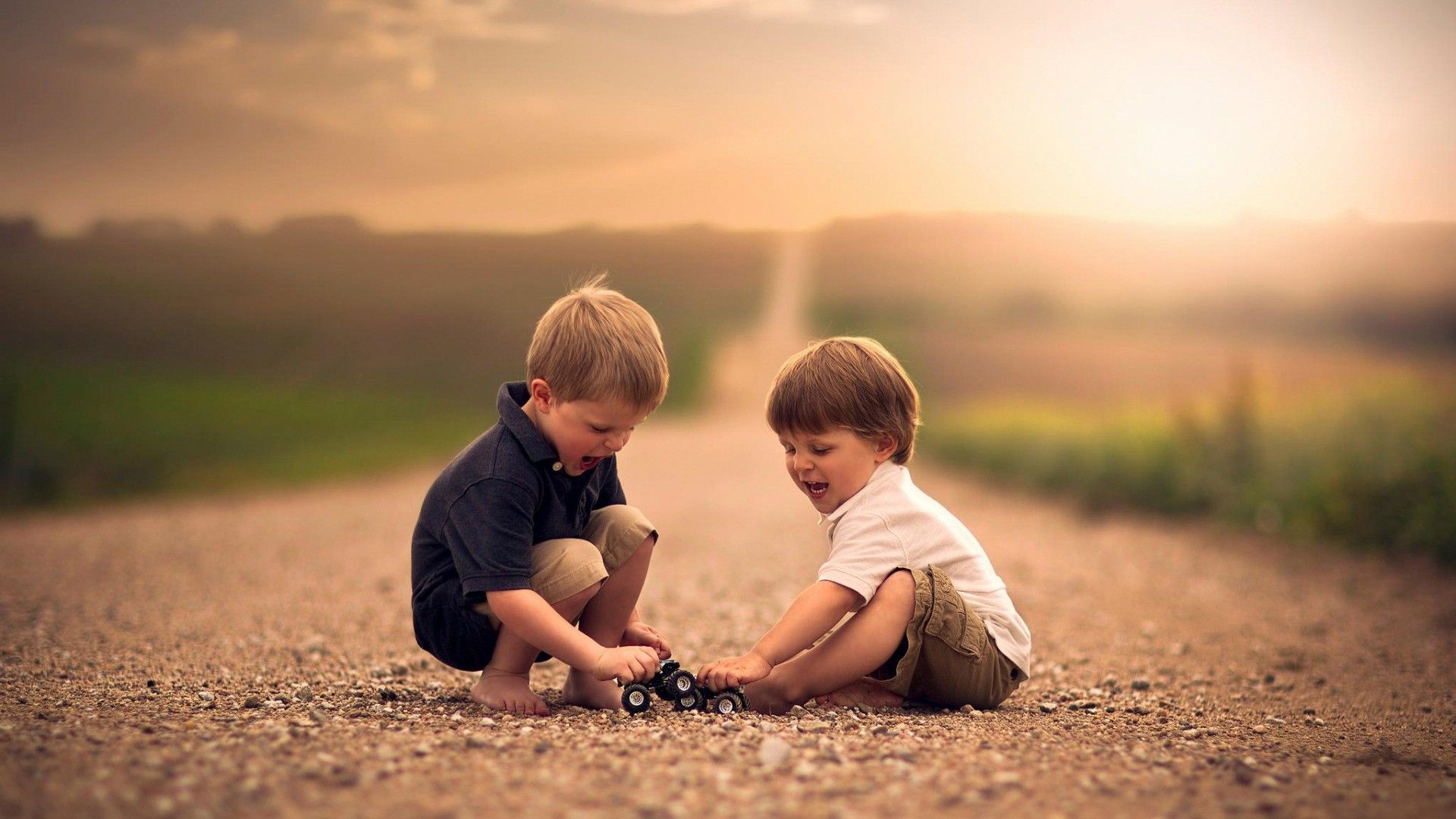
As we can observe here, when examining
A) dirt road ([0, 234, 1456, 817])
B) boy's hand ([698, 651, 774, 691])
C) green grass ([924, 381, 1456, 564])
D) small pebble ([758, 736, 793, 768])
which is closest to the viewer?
dirt road ([0, 234, 1456, 817])

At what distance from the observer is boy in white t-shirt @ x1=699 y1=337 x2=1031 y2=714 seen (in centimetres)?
382

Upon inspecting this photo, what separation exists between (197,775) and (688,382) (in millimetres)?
23163

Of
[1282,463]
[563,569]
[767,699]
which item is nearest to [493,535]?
[563,569]

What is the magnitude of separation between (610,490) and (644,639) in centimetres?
55

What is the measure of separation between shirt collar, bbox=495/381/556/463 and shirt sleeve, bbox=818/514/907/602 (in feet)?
3.18

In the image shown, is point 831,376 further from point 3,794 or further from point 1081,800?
point 3,794

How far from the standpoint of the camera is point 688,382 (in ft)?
85.3

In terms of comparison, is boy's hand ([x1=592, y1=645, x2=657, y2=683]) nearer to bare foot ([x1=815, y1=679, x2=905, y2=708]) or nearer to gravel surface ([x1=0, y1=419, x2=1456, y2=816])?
→ gravel surface ([x1=0, y1=419, x2=1456, y2=816])

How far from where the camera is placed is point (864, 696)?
13.3 feet

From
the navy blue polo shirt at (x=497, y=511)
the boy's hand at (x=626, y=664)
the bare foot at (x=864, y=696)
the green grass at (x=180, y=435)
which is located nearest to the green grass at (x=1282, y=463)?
the bare foot at (x=864, y=696)

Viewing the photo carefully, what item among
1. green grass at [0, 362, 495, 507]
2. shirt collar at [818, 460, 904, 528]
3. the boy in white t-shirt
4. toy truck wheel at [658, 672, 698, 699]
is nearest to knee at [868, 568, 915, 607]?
the boy in white t-shirt

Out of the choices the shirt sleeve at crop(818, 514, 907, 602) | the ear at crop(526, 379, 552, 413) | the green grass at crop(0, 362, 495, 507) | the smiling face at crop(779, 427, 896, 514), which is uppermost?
the ear at crop(526, 379, 552, 413)

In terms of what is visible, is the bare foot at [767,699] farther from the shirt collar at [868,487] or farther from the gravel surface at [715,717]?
the shirt collar at [868,487]

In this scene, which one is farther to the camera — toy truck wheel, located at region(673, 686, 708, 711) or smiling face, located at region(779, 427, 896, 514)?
smiling face, located at region(779, 427, 896, 514)
